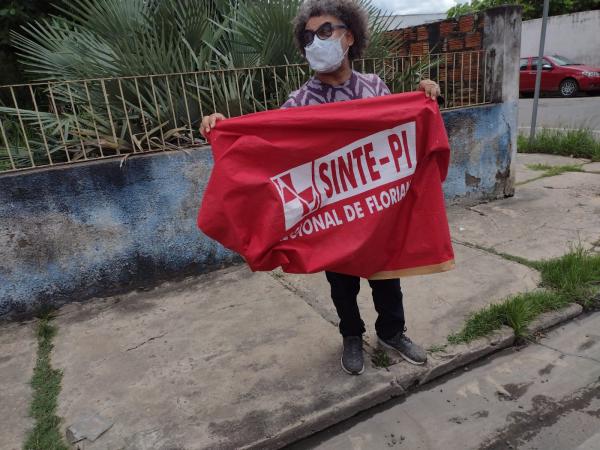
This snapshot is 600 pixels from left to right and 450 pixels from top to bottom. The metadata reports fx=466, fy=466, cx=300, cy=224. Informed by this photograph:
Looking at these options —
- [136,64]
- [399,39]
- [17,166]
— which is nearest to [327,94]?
[136,64]

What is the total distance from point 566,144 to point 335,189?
608 centimetres

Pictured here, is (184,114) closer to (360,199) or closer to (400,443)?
(360,199)

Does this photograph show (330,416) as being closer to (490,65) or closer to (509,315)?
(509,315)

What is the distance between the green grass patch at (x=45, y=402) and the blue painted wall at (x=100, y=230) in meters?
0.42

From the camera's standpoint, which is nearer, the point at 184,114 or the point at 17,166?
the point at 17,166

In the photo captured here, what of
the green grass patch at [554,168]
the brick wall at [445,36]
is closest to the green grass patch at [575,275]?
the brick wall at [445,36]

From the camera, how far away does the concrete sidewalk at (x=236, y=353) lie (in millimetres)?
2107

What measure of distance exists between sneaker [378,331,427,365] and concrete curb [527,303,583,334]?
747mm

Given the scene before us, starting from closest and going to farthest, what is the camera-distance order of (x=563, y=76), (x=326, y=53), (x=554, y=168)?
(x=326, y=53) → (x=554, y=168) → (x=563, y=76)

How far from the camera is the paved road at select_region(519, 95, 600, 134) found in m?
9.50

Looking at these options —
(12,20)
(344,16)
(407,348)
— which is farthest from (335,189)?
(12,20)

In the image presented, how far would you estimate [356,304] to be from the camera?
7.75 ft

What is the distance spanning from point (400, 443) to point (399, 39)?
4.53m

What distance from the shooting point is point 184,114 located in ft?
12.2
